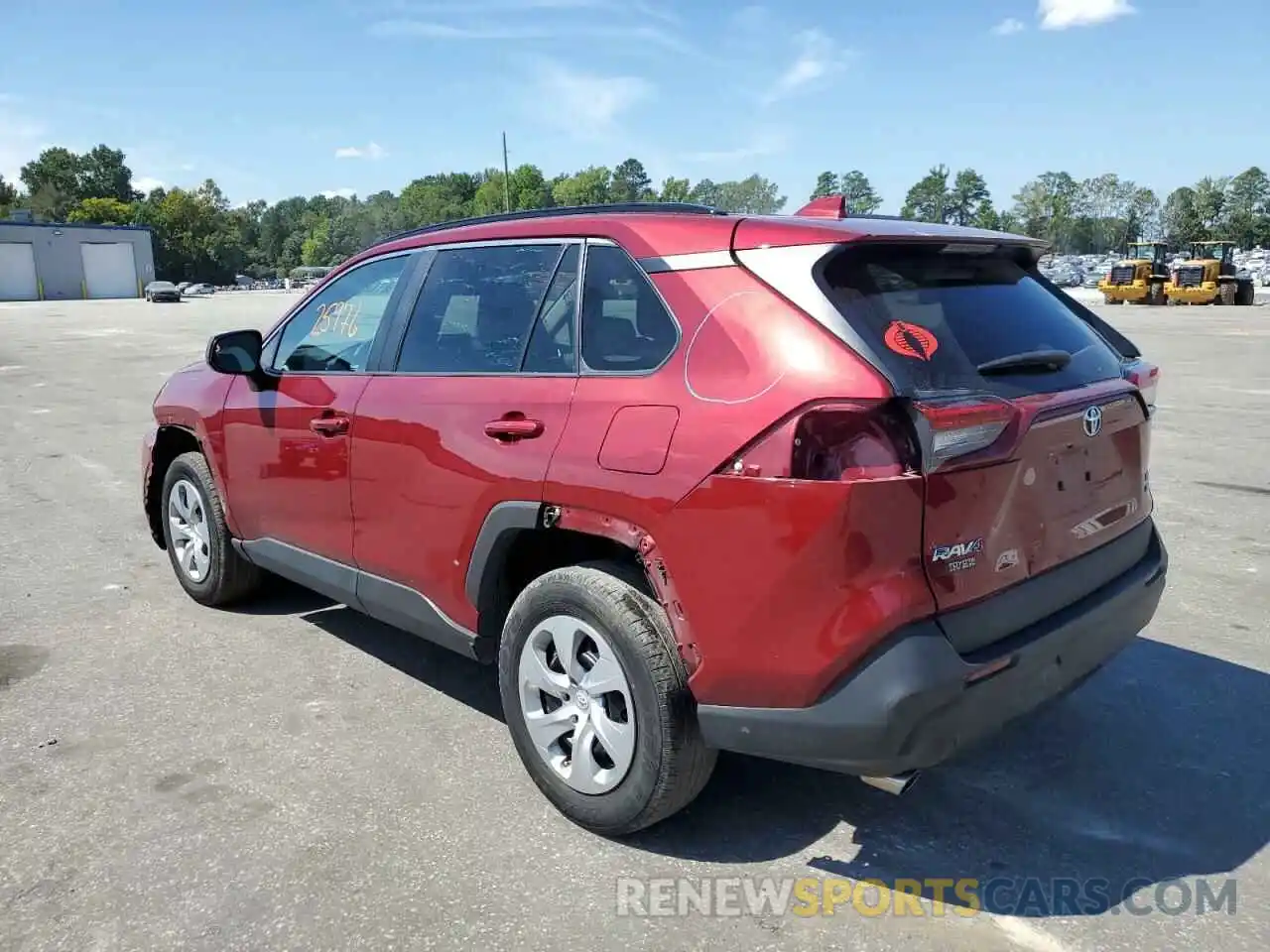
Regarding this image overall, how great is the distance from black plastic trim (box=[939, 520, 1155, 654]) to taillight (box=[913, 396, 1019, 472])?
41cm

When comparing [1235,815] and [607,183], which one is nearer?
[1235,815]

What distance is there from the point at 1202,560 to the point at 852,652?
4156mm

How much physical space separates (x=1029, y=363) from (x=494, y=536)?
1683 millimetres

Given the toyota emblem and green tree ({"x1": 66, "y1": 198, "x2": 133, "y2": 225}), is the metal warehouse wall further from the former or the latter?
the toyota emblem

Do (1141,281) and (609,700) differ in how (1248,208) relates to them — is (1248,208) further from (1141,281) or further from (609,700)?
(609,700)

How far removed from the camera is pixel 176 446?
5.15m

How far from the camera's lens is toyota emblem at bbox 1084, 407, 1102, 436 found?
9.24 ft

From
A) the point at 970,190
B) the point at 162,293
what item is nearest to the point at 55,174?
the point at 162,293

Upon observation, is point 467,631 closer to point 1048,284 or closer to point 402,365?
point 402,365

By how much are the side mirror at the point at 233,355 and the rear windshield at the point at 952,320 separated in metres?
2.73

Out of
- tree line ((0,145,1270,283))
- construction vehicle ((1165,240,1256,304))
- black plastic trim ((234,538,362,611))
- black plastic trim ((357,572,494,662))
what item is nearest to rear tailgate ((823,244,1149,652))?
black plastic trim ((357,572,494,662))

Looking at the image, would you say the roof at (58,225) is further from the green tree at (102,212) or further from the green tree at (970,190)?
the green tree at (970,190)

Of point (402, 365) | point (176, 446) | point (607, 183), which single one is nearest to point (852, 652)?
point (402, 365)

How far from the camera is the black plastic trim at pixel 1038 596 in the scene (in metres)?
2.47
